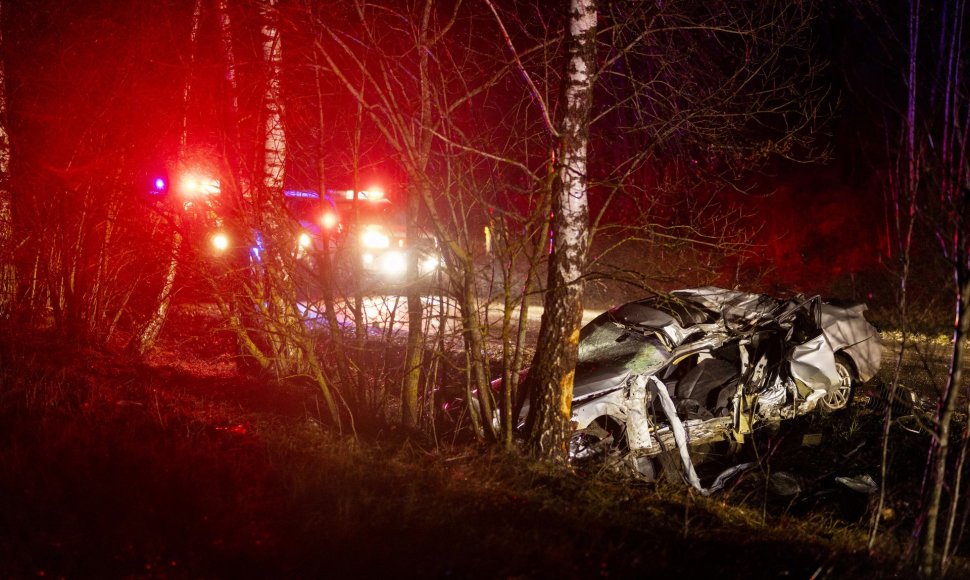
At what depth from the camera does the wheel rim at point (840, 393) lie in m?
7.71

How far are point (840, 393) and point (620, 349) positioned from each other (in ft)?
10.1

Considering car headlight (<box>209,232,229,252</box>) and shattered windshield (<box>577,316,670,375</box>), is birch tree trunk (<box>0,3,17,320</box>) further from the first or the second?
shattered windshield (<box>577,316,670,375</box>)

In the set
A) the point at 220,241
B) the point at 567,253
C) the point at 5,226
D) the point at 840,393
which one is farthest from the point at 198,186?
the point at 840,393

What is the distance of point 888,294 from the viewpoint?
16.7 m

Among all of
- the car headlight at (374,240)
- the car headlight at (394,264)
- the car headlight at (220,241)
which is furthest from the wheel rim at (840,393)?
the car headlight at (220,241)

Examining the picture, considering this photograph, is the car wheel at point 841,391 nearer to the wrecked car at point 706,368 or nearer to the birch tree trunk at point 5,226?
the wrecked car at point 706,368

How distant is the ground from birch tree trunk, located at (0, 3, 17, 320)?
4305 mm

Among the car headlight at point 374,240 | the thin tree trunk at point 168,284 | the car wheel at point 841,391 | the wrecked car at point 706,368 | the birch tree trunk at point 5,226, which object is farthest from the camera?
the birch tree trunk at point 5,226

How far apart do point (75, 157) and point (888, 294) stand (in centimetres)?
1763

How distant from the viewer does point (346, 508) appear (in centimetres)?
407

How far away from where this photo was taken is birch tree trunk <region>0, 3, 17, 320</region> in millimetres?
9820

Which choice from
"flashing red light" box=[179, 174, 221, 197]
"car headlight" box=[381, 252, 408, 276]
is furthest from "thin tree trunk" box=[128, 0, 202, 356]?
"car headlight" box=[381, 252, 408, 276]

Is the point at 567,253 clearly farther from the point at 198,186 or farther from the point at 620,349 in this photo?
the point at 198,186

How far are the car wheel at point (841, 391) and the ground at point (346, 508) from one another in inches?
41.9
